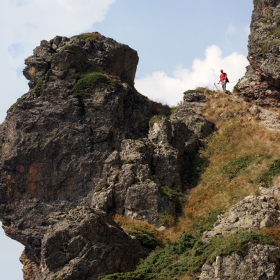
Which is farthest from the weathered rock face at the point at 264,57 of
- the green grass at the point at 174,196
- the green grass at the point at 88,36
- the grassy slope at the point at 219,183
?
the green grass at the point at 174,196

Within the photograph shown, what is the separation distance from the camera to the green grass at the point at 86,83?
4053cm

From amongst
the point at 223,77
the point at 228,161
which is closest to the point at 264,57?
the point at 223,77

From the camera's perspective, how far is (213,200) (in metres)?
34.3

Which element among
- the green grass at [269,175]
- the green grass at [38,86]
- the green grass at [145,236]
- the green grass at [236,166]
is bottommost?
the green grass at [145,236]

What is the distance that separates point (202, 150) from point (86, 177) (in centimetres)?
811

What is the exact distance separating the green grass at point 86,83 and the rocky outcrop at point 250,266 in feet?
66.0

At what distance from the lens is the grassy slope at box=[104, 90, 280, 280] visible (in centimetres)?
2391

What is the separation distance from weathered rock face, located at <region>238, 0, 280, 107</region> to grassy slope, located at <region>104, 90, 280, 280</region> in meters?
1.83

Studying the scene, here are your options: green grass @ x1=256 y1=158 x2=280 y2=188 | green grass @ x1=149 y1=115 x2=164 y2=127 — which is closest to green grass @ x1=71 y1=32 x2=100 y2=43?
green grass @ x1=149 y1=115 x2=164 y2=127

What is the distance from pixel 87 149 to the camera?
3812 cm

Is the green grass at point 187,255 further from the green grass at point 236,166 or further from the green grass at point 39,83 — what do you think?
the green grass at point 39,83

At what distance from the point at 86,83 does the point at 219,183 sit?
36.6 ft

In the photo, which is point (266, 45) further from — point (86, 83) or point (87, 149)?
point (87, 149)

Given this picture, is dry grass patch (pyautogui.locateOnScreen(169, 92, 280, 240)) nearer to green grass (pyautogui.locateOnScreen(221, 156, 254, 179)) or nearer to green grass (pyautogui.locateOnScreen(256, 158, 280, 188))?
green grass (pyautogui.locateOnScreen(221, 156, 254, 179))
